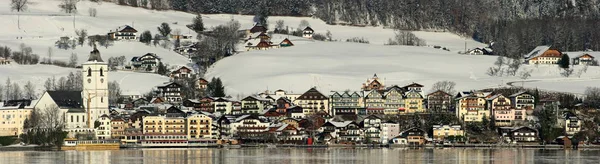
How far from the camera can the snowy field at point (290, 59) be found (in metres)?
106

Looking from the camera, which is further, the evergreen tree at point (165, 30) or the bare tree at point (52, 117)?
the evergreen tree at point (165, 30)

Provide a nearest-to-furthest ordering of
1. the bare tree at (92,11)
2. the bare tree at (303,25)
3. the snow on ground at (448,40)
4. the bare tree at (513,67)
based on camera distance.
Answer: the bare tree at (513,67) → the snow on ground at (448,40) → the bare tree at (92,11) → the bare tree at (303,25)

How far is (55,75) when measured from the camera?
105625mm

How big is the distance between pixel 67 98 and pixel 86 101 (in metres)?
1.39

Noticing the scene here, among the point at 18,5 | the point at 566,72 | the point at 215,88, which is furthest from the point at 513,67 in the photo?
the point at 18,5

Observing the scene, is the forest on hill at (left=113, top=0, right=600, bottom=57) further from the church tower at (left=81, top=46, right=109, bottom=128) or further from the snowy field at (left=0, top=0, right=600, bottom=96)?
the church tower at (left=81, top=46, right=109, bottom=128)

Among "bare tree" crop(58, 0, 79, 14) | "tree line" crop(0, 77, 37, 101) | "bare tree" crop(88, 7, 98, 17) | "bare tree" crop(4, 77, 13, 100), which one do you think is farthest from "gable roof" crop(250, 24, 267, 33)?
"bare tree" crop(4, 77, 13, 100)

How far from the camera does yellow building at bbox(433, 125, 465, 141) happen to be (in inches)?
3497

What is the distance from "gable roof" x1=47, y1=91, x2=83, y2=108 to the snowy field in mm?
10858

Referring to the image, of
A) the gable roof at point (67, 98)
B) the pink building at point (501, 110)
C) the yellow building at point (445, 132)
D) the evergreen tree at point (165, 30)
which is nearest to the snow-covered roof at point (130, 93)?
the gable roof at point (67, 98)

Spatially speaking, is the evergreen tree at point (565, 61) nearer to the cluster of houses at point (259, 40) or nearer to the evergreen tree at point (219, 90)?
the cluster of houses at point (259, 40)

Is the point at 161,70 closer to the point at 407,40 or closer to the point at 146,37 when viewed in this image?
the point at 146,37

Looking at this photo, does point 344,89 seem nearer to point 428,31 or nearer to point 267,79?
point 267,79

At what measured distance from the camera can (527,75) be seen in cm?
10869
